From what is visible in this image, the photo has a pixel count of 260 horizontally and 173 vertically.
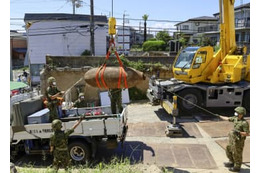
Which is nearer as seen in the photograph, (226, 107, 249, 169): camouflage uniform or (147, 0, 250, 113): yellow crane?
(226, 107, 249, 169): camouflage uniform

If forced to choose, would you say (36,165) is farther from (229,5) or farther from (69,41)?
(69,41)

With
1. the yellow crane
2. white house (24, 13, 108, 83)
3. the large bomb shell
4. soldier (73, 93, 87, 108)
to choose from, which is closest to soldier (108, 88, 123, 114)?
the large bomb shell

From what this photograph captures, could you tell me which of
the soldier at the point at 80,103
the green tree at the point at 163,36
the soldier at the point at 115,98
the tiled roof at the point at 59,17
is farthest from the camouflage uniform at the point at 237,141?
the green tree at the point at 163,36

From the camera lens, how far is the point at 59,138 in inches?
217

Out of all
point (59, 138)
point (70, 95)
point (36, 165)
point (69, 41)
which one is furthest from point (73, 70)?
point (69, 41)

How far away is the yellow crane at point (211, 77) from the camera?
10391 mm

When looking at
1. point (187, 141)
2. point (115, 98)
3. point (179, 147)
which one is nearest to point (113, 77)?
point (115, 98)

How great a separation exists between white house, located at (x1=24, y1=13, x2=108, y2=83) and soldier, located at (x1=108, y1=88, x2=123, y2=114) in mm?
19812

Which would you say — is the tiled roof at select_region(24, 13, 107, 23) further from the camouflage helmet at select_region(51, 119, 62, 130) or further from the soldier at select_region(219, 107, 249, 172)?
the soldier at select_region(219, 107, 249, 172)

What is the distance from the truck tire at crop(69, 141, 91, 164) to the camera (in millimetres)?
6336

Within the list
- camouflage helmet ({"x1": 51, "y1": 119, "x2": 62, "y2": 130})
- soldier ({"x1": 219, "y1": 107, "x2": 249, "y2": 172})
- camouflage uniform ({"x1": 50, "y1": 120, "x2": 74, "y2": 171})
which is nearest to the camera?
camouflage helmet ({"x1": 51, "y1": 119, "x2": 62, "y2": 130})

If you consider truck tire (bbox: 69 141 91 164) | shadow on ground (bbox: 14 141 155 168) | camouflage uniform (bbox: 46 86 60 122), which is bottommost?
shadow on ground (bbox: 14 141 155 168)

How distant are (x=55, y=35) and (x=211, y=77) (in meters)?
19.7

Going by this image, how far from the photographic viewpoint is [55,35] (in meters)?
25.5
